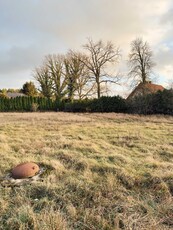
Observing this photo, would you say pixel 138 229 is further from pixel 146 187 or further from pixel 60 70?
pixel 60 70

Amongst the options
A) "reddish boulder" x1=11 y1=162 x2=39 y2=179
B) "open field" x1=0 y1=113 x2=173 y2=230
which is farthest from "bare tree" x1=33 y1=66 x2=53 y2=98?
"reddish boulder" x1=11 y1=162 x2=39 y2=179

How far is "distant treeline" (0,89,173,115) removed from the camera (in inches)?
810

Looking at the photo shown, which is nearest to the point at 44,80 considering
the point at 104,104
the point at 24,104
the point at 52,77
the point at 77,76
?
the point at 52,77

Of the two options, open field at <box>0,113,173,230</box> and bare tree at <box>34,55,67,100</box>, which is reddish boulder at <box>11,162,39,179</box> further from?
bare tree at <box>34,55,67,100</box>

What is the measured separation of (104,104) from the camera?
24422 millimetres

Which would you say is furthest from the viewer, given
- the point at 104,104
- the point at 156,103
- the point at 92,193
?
the point at 104,104

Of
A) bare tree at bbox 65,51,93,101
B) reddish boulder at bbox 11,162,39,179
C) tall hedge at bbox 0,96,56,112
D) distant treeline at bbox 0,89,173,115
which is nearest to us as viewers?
reddish boulder at bbox 11,162,39,179

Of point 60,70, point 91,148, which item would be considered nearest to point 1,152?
point 91,148

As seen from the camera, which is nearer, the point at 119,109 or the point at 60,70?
the point at 119,109

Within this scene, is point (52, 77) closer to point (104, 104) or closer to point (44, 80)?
point (44, 80)

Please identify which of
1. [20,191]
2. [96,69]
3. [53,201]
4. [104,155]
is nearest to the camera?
[53,201]

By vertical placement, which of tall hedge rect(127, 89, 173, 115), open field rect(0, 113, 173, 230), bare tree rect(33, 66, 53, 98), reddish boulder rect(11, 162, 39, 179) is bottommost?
open field rect(0, 113, 173, 230)

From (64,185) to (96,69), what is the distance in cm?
3154

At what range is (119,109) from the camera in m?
23.7
